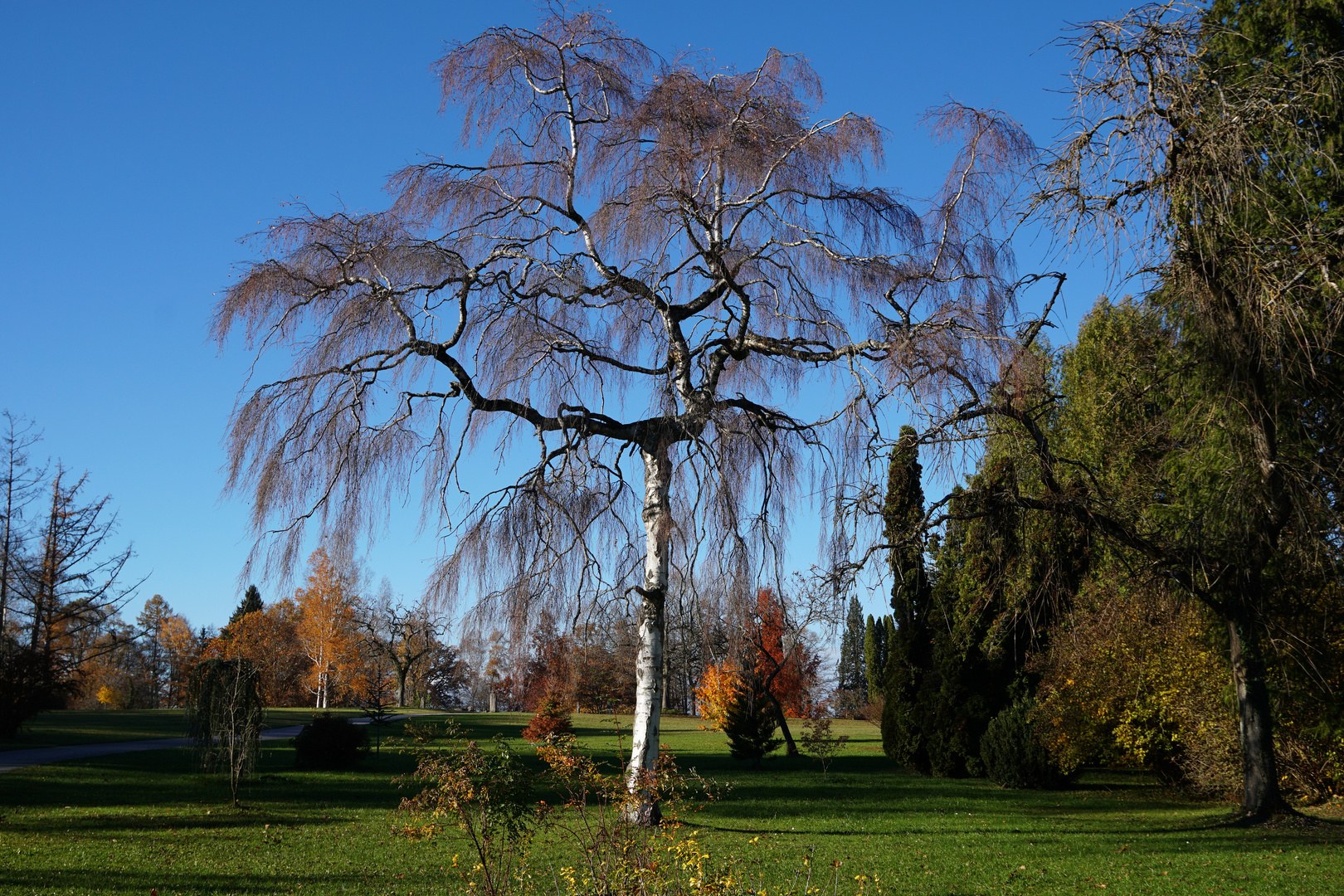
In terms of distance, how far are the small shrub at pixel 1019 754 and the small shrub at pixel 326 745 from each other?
1431 centimetres

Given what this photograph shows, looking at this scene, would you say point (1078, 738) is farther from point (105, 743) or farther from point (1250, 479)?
point (105, 743)

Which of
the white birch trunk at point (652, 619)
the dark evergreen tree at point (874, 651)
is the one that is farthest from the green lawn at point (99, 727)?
the dark evergreen tree at point (874, 651)

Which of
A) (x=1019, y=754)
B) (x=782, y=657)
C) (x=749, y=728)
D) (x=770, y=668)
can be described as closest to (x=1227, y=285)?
(x=1019, y=754)

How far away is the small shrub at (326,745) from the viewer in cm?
1969

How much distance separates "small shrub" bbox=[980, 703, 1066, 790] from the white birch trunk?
392 inches

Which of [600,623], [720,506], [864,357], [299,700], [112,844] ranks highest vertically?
[864,357]

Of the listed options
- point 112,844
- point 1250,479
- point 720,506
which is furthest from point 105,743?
point 1250,479

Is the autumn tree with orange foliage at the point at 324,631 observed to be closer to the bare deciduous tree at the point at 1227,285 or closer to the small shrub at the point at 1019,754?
the small shrub at the point at 1019,754

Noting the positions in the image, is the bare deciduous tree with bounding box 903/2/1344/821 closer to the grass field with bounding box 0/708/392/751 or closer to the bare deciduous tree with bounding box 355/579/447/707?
the bare deciduous tree with bounding box 355/579/447/707

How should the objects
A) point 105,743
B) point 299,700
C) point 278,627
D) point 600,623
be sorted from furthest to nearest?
point 299,700 < point 278,627 < point 105,743 < point 600,623

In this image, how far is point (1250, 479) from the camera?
7520mm

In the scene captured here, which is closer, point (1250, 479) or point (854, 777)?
point (1250, 479)

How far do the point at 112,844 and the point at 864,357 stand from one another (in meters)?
10.2

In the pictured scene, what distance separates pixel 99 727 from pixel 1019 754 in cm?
2769
